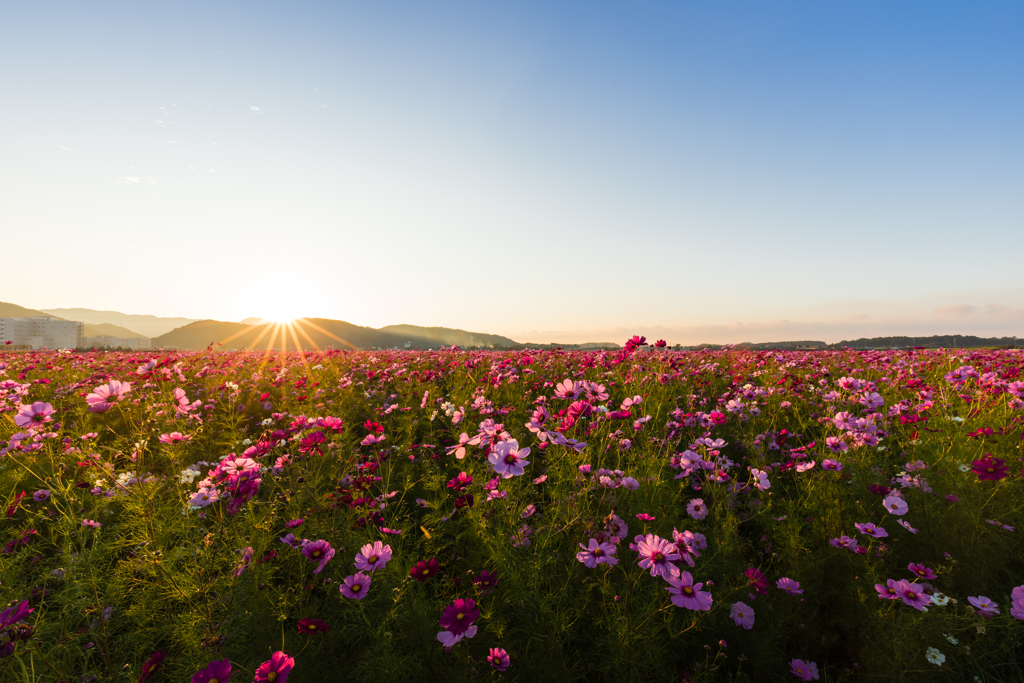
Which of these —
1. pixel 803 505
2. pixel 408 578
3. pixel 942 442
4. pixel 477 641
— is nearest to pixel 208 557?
pixel 408 578

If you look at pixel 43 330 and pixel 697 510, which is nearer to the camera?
pixel 697 510

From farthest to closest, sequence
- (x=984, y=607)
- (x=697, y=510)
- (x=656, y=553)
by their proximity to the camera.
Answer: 1. (x=697, y=510)
2. (x=984, y=607)
3. (x=656, y=553)

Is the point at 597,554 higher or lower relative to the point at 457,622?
higher

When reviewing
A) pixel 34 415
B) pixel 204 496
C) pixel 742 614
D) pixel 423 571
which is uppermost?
pixel 34 415

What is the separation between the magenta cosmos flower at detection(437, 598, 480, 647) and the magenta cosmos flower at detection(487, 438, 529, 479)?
1.75 ft

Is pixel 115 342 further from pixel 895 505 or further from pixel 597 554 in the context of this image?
pixel 895 505

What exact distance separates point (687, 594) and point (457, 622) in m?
0.87

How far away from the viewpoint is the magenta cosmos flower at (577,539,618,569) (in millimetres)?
1623

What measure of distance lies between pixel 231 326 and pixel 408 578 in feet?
399

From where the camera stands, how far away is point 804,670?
1.89 m

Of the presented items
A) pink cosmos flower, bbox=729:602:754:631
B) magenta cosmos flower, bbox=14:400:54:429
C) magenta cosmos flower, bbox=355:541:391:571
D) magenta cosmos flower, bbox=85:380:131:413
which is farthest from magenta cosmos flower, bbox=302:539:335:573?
pink cosmos flower, bbox=729:602:754:631

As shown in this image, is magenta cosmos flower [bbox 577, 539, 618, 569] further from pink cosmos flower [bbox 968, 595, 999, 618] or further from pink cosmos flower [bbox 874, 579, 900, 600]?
pink cosmos flower [bbox 968, 595, 999, 618]

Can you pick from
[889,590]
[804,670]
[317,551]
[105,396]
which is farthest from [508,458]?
[105,396]

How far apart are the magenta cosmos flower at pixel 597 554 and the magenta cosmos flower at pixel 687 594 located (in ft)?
0.77
